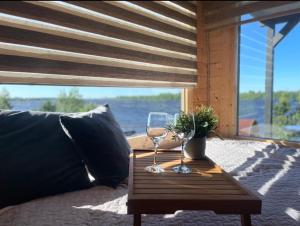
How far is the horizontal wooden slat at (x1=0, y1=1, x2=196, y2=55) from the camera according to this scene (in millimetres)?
1168

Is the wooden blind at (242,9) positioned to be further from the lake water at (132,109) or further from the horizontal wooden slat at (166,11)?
the lake water at (132,109)

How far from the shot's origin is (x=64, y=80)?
147cm

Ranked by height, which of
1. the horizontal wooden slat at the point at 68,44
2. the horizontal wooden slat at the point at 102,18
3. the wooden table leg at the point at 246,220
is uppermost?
the horizontal wooden slat at the point at 102,18

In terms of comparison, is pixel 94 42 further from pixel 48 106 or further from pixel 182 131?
pixel 182 131

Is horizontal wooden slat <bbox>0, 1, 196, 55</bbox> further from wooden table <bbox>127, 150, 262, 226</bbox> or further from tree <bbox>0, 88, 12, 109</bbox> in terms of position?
wooden table <bbox>127, 150, 262, 226</bbox>

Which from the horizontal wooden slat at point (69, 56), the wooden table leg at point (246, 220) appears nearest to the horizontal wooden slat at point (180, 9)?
the horizontal wooden slat at point (69, 56)

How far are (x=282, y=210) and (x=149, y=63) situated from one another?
4.18ft

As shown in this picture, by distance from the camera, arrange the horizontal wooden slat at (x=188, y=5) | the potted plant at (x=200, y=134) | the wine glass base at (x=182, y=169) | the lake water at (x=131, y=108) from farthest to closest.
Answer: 1. the horizontal wooden slat at (x=188, y=5)
2. the lake water at (x=131, y=108)
3. the potted plant at (x=200, y=134)
4. the wine glass base at (x=182, y=169)

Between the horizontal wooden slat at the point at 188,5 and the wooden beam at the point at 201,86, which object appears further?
the wooden beam at the point at 201,86

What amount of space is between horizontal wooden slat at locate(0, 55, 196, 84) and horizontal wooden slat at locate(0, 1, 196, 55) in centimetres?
Answer: 18

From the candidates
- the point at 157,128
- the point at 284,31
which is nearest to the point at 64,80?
the point at 157,128

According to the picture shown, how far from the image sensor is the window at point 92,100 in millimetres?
1456

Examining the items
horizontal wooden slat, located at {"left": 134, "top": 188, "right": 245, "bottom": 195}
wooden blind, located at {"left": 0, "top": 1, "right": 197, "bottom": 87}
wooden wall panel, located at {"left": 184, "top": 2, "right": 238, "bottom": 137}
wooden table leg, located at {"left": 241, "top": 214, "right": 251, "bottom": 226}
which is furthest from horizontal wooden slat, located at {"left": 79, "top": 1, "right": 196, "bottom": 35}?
wooden table leg, located at {"left": 241, "top": 214, "right": 251, "bottom": 226}

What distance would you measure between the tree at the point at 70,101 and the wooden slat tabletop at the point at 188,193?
908mm
